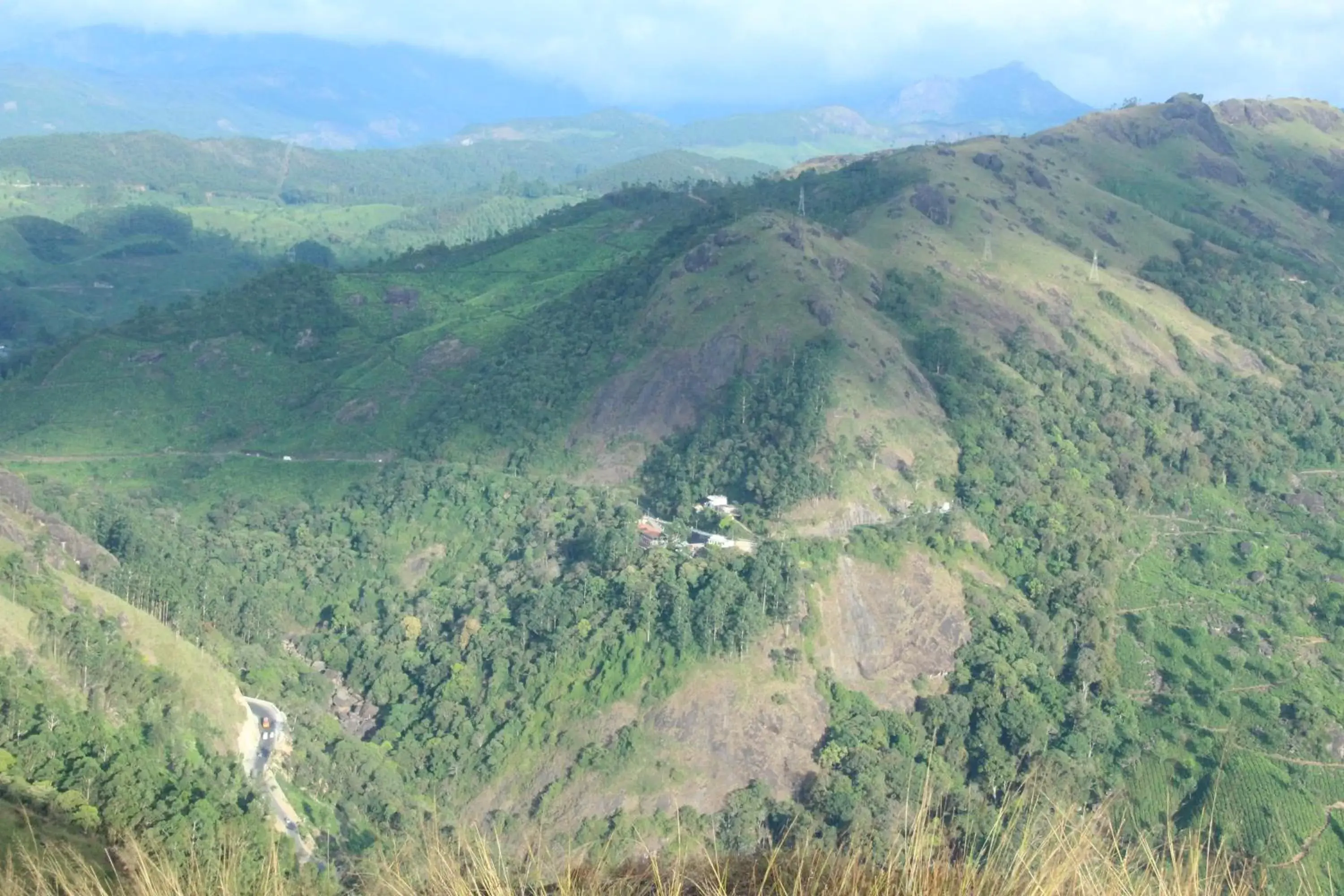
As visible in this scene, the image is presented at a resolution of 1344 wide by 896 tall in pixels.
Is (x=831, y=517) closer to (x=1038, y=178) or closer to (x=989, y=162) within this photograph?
(x=989, y=162)

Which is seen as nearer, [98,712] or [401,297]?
[98,712]

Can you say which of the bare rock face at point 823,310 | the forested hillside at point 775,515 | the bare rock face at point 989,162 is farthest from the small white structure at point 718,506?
the bare rock face at point 989,162

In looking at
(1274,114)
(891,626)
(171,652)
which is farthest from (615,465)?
(1274,114)

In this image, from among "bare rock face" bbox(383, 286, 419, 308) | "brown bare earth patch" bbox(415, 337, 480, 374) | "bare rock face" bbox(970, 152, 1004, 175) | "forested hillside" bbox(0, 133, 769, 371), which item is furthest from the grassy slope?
"bare rock face" bbox(970, 152, 1004, 175)

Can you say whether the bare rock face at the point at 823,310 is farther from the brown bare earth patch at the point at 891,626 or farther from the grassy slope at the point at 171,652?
the grassy slope at the point at 171,652

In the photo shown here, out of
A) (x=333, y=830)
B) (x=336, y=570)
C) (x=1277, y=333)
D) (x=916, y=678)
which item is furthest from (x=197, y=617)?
(x=1277, y=333)

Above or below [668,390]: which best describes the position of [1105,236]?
above

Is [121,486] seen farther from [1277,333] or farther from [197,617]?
[1277,333]

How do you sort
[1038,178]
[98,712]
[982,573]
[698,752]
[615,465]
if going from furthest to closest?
[1038,178], [615,465], [982,573], [698,752], [98,712]

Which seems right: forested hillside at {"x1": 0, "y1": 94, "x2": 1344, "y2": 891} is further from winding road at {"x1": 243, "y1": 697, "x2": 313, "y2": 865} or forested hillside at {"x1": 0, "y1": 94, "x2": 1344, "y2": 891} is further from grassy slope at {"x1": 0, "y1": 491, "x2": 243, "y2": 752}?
grassy slope at {"x1": 0, "y1": 491, "x2": 243, "y2": 752}
